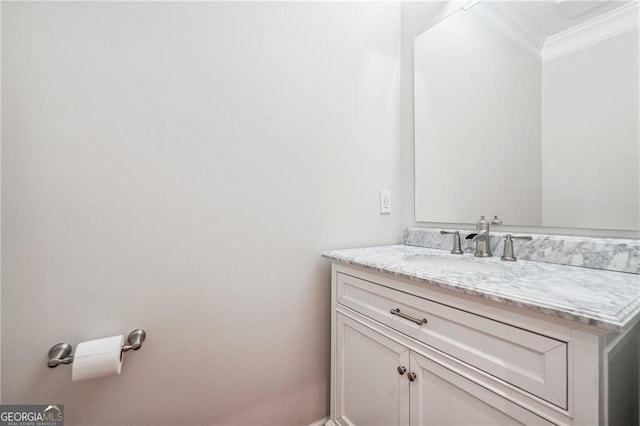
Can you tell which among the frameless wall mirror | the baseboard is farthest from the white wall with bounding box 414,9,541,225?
the baseboard

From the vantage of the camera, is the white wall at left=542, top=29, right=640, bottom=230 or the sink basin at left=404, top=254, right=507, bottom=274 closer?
the white wall at left=542, top=29, right=640, bottom=230

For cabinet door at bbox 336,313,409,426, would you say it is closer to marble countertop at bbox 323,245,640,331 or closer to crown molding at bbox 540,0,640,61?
marble countertop at bbox 323,245,640,331

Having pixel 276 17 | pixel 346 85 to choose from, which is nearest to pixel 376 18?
pixel 346 85

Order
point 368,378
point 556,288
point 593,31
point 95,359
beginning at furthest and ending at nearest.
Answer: point 368,378 < point 593,31 < point 95,359 < point 556,288

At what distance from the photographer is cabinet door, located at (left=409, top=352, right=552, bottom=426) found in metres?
0.56

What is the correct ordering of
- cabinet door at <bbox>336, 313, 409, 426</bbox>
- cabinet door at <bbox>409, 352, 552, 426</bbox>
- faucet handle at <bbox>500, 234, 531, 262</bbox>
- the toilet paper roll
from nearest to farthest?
cabinet door at <bbox>409, 352, 552, 426</bbox>, the toilet paper roll, cabinet door at <bbox>336, 313, 409, 426</bbox>, faucet handle at <bbox>500, 234, 531, 262</bbox>

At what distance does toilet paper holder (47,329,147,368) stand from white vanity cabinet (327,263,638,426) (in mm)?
699

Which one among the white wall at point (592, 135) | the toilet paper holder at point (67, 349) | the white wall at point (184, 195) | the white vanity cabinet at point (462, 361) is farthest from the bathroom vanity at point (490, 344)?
Result: the toilet paper holder at point (67, 349)

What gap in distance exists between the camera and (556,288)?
1.89ft

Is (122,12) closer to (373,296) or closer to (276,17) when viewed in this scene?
(276,17)

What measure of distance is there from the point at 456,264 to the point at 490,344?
499 mm

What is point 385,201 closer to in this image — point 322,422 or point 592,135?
point 592,135

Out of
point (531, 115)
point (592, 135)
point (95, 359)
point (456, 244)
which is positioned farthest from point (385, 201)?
point (95, 359)

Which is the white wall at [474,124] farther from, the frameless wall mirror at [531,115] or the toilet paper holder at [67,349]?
the toilet paper holder at [67,349]
